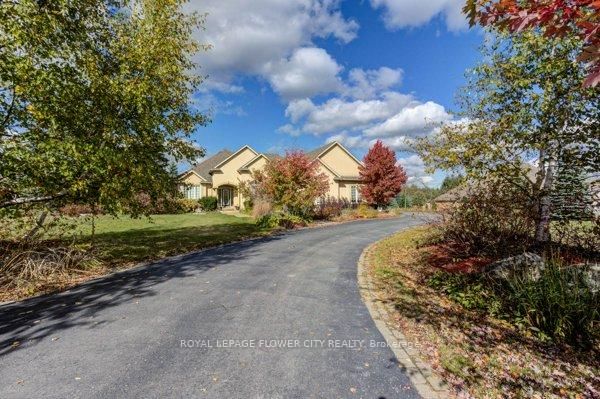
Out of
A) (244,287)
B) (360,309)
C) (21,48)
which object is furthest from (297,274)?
(21,48)

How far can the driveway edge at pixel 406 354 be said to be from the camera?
4.12m

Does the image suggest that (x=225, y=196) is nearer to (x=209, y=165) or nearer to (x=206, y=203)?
(x=206, y=203)

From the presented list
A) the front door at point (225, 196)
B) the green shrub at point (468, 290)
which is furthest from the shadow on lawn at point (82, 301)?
the front door at point (225, 196)

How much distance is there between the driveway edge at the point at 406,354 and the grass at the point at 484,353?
128 millimetres

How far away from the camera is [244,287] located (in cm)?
808

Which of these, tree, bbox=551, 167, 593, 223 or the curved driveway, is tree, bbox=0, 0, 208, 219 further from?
tree, bbox=551, 167, 593, 223

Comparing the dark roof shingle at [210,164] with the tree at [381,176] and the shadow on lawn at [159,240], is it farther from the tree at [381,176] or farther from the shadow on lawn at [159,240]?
the shadow on lawn at [159,240]

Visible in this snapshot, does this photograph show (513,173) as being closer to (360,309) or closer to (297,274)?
(360,309)

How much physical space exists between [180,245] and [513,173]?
11.8 meters

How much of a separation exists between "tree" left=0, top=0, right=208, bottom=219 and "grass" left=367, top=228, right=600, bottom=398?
24.6 ft

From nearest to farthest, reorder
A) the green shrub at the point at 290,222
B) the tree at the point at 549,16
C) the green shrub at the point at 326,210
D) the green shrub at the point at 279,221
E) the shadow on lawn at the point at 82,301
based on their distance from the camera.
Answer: the tree at the point at 549,16, the shadow on lawn at the point at 82,301, the green shrub at the point at 279,221, the green shrub at the point at 290,222, the green shrub at the point at 326,210

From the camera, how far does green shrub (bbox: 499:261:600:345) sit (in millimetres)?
5488

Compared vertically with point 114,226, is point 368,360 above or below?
below

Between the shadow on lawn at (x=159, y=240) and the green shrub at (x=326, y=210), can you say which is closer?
the shadow on lawn at (x=159, y=240)
